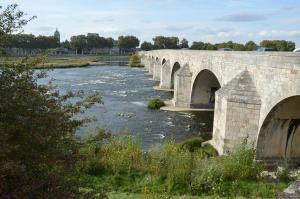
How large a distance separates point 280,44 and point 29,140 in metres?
48.7

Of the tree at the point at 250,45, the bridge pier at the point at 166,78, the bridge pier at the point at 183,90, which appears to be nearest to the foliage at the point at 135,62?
the tree at the point at 250,45

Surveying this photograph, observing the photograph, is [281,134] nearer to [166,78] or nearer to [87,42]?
[166,78]

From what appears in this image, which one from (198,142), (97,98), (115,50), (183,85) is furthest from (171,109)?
(115,50)

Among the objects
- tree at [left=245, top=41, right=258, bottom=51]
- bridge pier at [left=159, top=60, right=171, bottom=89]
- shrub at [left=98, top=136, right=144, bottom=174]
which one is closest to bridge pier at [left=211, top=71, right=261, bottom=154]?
shrub at [left=98, top=136, right=144, bottom=174]

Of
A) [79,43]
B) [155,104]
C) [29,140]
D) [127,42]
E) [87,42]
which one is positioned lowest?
[155,104]

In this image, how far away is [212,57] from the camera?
2303 cm

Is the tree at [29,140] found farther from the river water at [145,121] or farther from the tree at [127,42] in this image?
the tree at [127,42]

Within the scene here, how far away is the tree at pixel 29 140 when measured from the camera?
3.84 m

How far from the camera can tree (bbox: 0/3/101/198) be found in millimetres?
3836

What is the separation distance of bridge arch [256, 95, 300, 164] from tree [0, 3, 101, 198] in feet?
34.7

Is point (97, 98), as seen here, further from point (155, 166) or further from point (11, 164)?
point (155, 166)

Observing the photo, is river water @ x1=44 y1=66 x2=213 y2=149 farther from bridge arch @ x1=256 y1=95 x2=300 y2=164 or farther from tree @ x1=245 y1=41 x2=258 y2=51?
tree @ x1=245 y1=41 x2=258 y2=51

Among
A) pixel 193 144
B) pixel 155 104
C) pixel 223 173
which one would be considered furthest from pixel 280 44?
pixel 223 173

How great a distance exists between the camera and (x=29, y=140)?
4066mm
